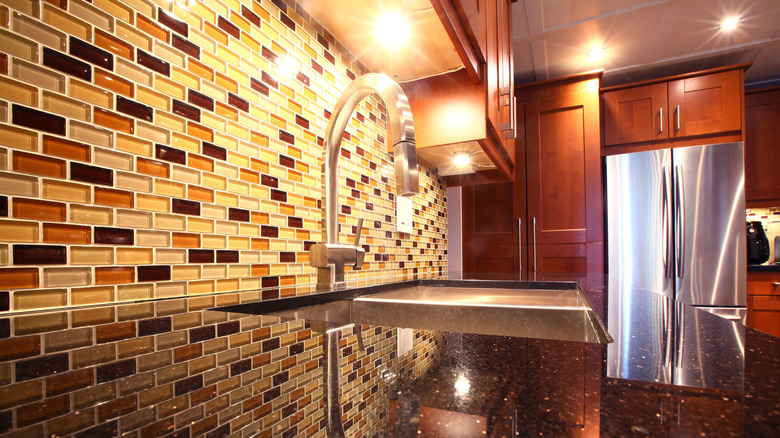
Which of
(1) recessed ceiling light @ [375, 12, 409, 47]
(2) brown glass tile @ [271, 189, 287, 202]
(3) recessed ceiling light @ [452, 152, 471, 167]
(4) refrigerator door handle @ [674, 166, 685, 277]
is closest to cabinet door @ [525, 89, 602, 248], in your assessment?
(4) refrigerator door handle @ [674, 166, 685, 277]

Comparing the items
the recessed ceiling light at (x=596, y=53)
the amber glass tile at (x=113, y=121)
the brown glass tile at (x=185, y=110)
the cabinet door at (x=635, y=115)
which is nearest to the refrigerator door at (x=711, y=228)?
the cabinet door at (x=635, y=115)

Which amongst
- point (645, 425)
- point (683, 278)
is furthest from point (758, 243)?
point (645, 425)

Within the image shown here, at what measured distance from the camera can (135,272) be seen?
57 centimetres

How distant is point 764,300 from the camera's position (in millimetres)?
2471

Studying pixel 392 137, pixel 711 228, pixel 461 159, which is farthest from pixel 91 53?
pixel 711 228

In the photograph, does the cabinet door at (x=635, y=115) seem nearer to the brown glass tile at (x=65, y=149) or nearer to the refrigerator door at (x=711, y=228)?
the refrigerator door at (x=711, y=228)

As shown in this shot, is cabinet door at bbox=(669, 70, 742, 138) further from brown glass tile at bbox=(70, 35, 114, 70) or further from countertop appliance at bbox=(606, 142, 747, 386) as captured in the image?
brown glass tile at bbox=(70, 35, 114, 70)

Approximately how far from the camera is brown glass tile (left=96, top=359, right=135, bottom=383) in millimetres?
216

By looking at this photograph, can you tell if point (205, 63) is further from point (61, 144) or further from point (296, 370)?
point (296, 370)

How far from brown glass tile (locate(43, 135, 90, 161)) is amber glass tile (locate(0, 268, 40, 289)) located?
0.15 meters

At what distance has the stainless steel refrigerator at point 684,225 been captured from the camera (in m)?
2.23

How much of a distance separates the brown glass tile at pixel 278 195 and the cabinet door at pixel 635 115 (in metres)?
2.53

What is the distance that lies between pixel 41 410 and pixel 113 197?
480mm

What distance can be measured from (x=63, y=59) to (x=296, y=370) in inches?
22.1
